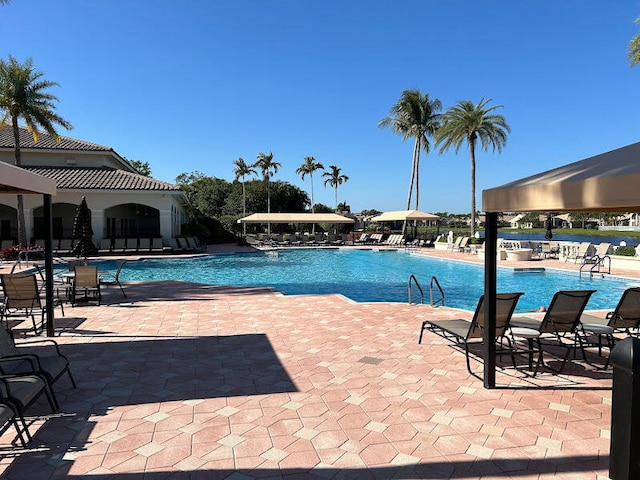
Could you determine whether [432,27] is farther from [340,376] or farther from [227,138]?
[227,138]

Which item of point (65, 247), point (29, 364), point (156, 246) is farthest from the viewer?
point (156, 246)

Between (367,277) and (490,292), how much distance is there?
1273 centimetres

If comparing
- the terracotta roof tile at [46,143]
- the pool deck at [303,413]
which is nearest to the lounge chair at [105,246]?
the terracotta roof tile at [46,143]

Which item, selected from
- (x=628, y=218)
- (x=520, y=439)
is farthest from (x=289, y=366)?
(x=628, y=218)

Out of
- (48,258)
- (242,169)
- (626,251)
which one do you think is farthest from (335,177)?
(48,258)

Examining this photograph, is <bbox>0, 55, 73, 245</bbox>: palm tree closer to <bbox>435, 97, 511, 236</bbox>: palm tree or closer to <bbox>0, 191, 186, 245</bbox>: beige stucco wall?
<bbox>0, 191, 186, 245</bbox>: beige stucco wall

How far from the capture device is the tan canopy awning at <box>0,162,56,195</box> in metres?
4.43

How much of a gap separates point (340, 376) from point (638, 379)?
3537mm

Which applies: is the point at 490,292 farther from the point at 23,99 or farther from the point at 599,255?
the point at 23,99

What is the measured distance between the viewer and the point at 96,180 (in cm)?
2562

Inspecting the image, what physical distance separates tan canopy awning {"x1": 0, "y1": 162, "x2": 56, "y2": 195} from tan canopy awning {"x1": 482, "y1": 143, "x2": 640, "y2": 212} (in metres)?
5.04

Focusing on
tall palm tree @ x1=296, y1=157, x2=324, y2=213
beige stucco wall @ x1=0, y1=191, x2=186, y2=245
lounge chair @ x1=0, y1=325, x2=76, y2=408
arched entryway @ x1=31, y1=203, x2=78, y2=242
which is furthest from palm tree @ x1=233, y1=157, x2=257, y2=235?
lounge chair @ x1=0, y1=325, x2=76, y2=408

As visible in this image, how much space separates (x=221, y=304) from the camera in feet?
31.8

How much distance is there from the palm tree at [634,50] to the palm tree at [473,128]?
13.5 metres
